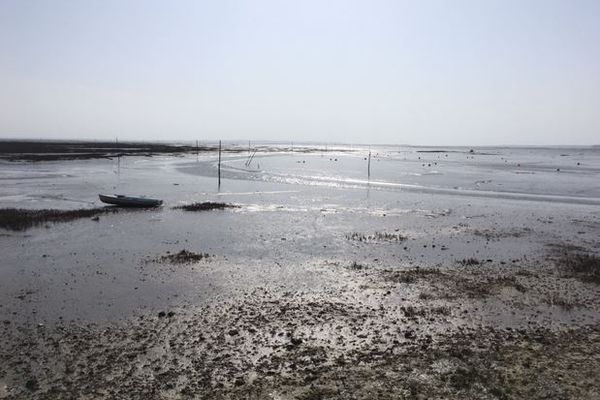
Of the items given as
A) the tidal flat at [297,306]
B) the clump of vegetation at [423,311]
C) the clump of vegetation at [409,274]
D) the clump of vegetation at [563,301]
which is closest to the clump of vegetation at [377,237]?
the tidal flat at [297,306]

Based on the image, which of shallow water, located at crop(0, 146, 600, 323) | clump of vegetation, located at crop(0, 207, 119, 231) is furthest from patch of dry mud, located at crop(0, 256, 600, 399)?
clump of vegetation, located at crop(0, 207, 119, 231)

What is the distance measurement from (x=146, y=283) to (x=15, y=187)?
115ft

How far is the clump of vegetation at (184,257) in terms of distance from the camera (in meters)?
18.7

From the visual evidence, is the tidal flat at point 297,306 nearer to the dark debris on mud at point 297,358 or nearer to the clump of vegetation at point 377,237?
the dark debris on mud at point 297,358

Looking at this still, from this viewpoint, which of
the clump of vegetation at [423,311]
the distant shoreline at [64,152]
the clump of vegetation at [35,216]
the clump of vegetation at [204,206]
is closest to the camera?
the clump of vegetation at [423,311]

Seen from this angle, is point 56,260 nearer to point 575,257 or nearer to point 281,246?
point 281,246

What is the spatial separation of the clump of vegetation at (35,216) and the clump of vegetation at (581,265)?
2543 centimetres

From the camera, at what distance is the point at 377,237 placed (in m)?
24.1

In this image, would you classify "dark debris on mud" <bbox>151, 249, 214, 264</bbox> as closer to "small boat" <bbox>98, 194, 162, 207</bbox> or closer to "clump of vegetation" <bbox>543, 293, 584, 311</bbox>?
"clump of vegetation" <bbox>543, 293, 584, 311</bbox>

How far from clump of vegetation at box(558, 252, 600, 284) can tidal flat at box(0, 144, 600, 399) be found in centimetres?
13

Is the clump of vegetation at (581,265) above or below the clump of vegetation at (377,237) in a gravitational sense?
Answer: below

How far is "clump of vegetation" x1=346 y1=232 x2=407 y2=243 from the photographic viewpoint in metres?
23.4

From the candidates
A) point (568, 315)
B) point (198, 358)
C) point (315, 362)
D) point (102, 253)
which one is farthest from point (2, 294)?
point (568, 315)

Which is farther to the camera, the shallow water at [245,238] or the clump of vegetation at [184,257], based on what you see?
the clump of vegetation at [184,257]
